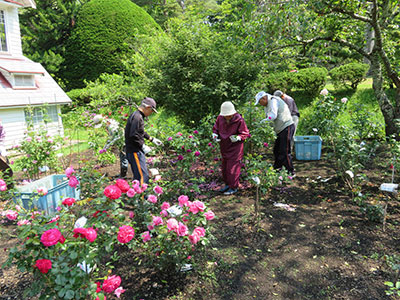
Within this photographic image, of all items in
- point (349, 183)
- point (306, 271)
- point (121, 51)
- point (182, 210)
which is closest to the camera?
point (182, 210)

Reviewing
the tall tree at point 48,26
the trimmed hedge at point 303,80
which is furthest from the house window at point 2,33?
the trimmed hedge at point 303,80

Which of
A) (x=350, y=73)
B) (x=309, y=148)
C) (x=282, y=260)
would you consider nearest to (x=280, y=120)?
(x=309, y=148)

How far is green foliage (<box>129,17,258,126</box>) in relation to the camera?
6312mm

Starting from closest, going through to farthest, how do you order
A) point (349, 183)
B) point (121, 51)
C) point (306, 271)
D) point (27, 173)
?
point (306, 271), point (349, 183), point (27, 173), point (121, 51)

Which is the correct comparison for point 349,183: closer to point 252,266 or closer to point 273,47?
point 252,266

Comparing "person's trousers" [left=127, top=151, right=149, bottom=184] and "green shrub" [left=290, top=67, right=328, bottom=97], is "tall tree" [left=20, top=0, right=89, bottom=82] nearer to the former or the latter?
"green shrub" [left=290, top=67, right=328, bottom=97]

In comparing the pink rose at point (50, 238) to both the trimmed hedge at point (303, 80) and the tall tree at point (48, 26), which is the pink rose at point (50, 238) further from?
the tall tree at point (48, 26)

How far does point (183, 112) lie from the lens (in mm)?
6898

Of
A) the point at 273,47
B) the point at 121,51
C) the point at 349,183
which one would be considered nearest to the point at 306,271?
the point at 349,183

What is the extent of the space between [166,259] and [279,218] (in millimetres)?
1894

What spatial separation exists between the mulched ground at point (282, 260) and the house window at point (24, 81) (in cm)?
790

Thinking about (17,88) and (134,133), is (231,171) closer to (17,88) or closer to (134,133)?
(134,133)

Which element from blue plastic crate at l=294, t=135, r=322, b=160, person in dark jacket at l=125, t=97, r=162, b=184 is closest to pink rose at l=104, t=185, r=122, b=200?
person in dark jacket at l=125, t=97, r=162, b=184

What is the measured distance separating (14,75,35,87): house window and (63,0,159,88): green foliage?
4714 millimetres
